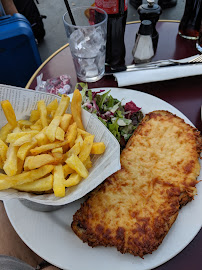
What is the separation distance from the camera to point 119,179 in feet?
4.67

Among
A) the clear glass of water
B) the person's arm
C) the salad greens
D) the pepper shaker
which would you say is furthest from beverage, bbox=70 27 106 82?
the person's arm

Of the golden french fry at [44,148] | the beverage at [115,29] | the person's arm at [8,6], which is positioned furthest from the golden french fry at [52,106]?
the person's arm at [8,6]

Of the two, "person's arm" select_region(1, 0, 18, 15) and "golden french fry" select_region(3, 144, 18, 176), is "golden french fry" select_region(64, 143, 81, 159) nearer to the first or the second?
"golden french fry" select_region(3, 144, 18, 176)

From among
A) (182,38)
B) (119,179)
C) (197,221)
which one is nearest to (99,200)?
(119,179)

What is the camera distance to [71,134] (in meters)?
1.34

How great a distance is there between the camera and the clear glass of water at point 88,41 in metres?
1.96

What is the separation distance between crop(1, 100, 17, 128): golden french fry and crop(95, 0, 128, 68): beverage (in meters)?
1.19

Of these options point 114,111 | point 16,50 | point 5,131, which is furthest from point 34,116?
point 16,50

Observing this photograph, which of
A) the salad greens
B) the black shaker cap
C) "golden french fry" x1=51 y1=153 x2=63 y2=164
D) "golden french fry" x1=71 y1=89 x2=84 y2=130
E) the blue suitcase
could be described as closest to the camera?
"golden french fry" x1=51 y1=153 x2=63 y2=164

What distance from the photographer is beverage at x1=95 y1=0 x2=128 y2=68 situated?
1.92 m

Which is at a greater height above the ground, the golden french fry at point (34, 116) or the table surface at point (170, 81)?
the golden french fry at point (34, 116)

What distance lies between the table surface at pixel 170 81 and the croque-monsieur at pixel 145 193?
10.3 inches

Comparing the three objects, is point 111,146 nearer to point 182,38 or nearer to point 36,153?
point 36,153

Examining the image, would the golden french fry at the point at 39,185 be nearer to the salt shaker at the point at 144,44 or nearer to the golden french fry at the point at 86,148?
the golden french fry at the point at 86,148
